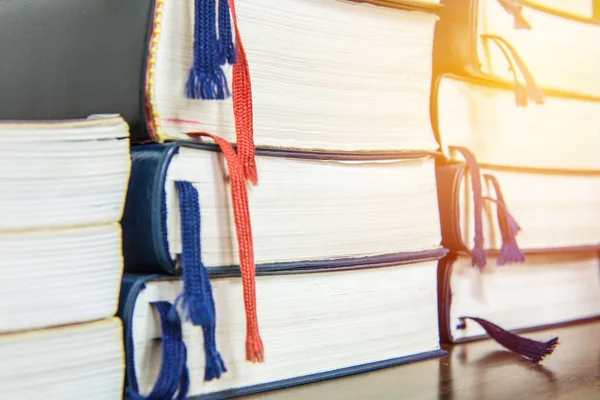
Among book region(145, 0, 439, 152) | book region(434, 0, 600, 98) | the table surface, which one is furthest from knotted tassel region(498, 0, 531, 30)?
the table surface

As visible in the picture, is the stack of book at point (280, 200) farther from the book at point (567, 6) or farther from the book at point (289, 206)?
the book at point (567, 6)

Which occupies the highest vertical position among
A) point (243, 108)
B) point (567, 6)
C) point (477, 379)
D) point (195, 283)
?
point (567, 6)

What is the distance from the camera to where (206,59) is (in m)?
0.53

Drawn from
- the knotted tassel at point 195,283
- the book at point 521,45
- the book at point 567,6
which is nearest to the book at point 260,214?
the knotted tassel at point 195,283

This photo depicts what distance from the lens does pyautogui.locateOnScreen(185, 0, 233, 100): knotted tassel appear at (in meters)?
0.52

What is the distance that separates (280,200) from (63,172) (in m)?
0.18

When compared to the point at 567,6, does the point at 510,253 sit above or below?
below

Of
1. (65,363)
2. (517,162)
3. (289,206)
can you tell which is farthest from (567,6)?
(65,363)

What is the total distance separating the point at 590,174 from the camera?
34.1 inches

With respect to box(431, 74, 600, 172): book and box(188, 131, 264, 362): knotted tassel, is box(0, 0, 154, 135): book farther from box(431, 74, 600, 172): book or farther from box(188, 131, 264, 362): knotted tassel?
box(431, 74, 600, 172): book

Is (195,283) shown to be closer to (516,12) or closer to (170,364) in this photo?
(170,364)

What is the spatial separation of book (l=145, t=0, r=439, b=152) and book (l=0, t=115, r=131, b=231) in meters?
0.05

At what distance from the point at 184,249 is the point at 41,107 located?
0.72ft

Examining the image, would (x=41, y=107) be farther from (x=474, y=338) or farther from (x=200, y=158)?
(x=474, y=338)
